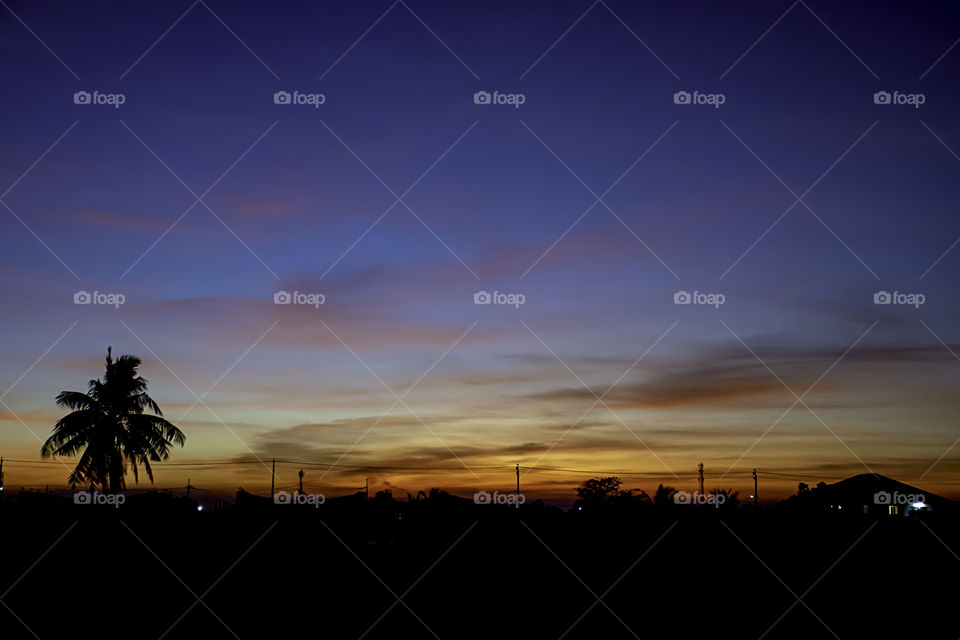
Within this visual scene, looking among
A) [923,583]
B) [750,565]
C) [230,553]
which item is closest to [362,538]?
[230,553]

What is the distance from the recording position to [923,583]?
25.1 m

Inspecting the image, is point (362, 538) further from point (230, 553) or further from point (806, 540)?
point (806, 540)

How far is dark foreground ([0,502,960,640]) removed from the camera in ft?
65.2

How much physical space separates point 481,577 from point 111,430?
18.0 m

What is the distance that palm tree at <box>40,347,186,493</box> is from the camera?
1389 inches

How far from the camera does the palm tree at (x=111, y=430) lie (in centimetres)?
3528

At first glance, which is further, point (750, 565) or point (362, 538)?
point (362, 538)

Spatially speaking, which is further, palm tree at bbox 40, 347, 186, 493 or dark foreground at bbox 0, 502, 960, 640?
palm tree at bbox 40, 347, 186, 493

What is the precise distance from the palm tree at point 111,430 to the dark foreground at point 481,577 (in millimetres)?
2683

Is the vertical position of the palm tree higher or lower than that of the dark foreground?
higher

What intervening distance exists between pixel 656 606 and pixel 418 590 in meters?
6.79

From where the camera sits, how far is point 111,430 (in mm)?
35906

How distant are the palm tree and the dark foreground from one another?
268cm

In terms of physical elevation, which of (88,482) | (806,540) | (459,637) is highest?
(88,482)
